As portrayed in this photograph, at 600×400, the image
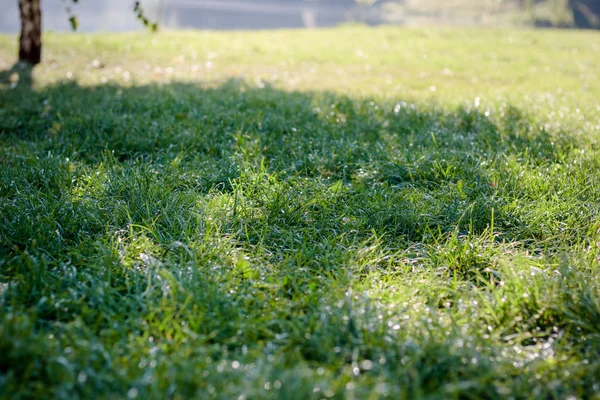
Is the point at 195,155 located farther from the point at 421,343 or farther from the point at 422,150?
the point at 421,343

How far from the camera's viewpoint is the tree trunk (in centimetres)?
728

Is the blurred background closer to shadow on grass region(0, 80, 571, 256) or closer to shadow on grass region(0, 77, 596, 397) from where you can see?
shadow on grass region(0, 80, 571, 256)

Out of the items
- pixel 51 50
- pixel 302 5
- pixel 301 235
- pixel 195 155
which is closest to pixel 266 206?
pixel 301 235

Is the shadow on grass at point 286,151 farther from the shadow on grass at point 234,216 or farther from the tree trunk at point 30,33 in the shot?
the tree trunk at point 30,33

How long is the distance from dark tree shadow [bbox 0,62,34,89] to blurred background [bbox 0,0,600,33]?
833 cm

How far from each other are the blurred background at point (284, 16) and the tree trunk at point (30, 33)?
798 cm

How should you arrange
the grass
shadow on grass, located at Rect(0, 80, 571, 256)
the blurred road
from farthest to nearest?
the blurred road, shadow on grass, located at Rect(0, 80, 571, 256), the grass

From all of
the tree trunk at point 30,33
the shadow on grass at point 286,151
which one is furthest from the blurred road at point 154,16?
the shadow on grass at point 286,151

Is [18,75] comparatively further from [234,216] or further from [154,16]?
[154,16]

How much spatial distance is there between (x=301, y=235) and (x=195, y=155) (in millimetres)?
1590

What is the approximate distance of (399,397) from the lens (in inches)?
65.9

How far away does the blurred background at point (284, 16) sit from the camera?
19.3m

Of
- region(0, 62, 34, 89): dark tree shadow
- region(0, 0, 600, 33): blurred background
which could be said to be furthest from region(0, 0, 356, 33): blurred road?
region(0, 62, 34, 89): dark tree shadow

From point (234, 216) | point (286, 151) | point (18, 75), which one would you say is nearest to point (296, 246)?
point (234, 216)
